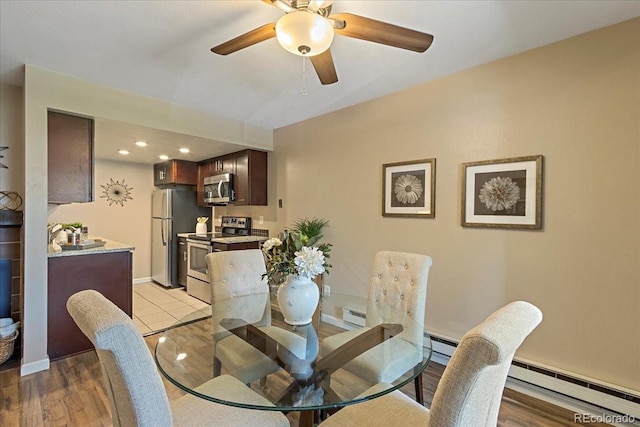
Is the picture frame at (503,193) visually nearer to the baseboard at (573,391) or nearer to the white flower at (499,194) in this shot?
the white flower at (499,194)

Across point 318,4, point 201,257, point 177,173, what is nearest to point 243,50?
point 318,4

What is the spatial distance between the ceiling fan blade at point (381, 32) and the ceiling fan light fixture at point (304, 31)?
9 centimetres

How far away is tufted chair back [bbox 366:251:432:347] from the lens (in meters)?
2.03

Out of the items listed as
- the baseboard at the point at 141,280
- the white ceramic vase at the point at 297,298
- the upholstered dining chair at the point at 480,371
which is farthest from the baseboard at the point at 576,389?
the baseboard at the point at 141,280

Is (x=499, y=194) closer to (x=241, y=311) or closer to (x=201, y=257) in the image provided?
(x=241, y=311)

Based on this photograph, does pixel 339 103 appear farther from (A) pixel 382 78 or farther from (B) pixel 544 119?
(B) pixel 544 119

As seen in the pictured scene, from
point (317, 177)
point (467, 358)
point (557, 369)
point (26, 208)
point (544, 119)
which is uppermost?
point (544, 119)

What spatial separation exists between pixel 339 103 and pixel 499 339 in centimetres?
290

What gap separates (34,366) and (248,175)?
2.76 m

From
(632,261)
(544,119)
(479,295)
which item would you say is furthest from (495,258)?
(544,119)

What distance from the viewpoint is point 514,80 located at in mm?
2260

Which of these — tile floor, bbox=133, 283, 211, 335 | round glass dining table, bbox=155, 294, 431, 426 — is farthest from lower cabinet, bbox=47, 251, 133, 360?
round glass dining table, bbox=155, 294, 431, 426

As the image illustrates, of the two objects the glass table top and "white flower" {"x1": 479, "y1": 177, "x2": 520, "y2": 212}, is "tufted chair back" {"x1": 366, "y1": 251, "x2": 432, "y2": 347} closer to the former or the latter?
the glass table top

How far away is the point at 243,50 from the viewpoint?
216 centimetres
